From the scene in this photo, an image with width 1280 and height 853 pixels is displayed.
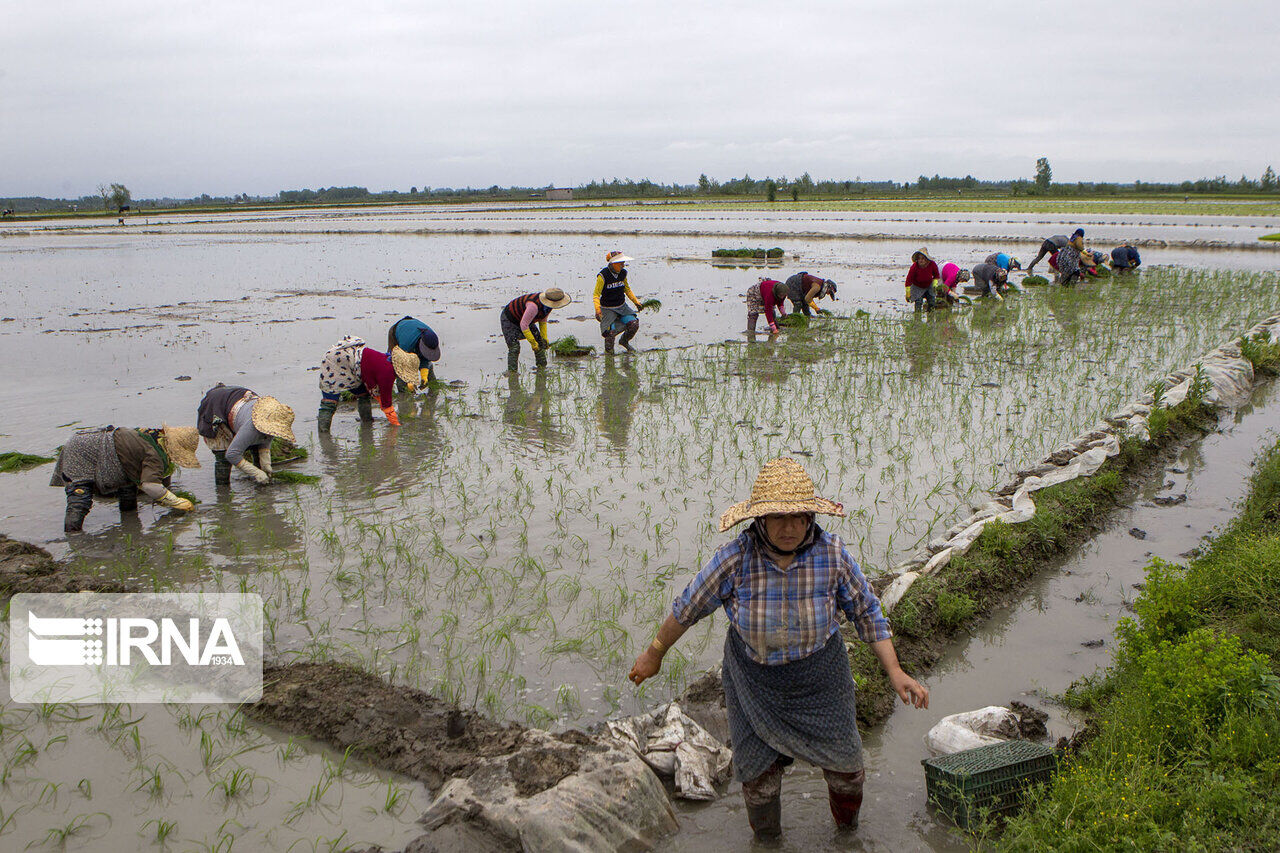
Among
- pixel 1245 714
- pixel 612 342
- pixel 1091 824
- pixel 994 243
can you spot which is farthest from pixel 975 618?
pixel 994 243

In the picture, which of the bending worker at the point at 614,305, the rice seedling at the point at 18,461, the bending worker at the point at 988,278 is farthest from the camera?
the bending worker at the point at 988,278

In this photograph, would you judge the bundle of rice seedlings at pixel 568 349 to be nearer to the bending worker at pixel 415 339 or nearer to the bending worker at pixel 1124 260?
the bending worker at pixel 415 339

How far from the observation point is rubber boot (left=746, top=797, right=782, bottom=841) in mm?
2676

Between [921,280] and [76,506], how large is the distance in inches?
455

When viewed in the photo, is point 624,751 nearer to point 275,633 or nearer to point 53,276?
point 275,633

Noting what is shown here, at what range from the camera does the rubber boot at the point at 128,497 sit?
5402 mm

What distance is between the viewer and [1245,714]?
274cm

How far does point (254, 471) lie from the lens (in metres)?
5.94

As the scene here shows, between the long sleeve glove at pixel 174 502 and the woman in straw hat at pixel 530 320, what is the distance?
4499 mm

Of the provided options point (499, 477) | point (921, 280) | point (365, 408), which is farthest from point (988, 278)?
point (499, 477)

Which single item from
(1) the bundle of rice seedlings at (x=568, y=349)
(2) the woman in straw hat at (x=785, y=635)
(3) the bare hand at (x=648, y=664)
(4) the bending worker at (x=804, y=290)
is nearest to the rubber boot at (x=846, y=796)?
(2) the woman in straw hat at (x=785, y=635)

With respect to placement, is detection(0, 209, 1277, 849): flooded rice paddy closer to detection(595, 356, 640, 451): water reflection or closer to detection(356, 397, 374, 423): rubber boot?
detection(595, 356, 640, 451): water reflection

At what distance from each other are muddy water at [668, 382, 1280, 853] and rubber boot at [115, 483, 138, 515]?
4.35 metres

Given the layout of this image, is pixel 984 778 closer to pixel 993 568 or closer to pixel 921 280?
pixel 993 568
